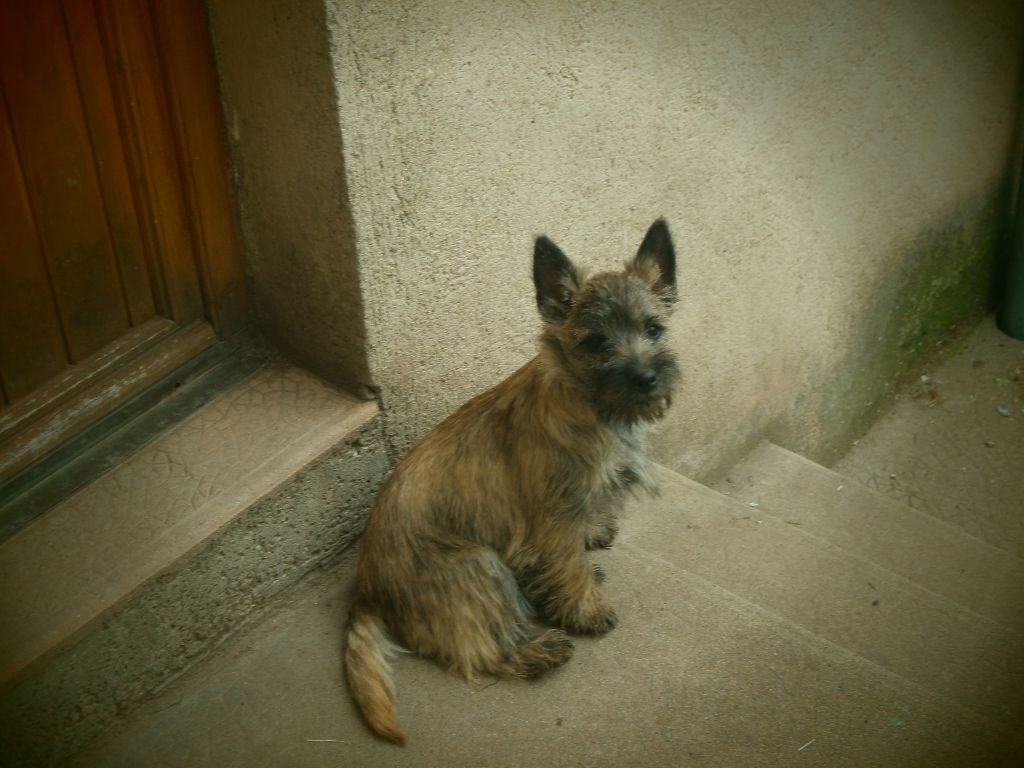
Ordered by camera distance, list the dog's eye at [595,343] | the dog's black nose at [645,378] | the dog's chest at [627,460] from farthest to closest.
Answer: the dog's chest at [627,460] → the dog's eye at [595,343] → the dog's black nose at [645,378]

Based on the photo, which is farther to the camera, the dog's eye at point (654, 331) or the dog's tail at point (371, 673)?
the dog's eye at point (654, 331)

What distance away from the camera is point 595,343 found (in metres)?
3.34

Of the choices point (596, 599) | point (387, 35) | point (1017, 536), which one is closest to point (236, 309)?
point (387, 35)

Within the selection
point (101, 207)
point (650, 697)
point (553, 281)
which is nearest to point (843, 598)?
point (650, 697)

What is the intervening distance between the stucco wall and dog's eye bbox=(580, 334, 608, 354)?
0.70m

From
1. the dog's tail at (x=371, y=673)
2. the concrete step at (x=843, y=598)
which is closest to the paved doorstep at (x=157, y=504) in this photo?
the dog's tail at (x=371, y=673)

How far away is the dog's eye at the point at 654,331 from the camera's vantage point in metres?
3.39

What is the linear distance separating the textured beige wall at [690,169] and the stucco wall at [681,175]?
1cm

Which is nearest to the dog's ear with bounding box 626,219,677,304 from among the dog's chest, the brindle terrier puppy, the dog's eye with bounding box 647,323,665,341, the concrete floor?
the brindle terrier puppy

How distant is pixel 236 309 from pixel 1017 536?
4.27 meters

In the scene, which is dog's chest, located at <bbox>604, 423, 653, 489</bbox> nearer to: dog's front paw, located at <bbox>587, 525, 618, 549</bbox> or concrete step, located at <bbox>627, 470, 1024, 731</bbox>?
dog's front paw, located at <bbox>587, 525, 618, 549</bbox>

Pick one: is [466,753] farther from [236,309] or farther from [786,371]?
[786,371]

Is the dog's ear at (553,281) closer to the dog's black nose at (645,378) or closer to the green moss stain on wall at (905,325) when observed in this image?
the dog's black nose at (645,378)

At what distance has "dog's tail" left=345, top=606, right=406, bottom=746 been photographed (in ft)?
10.1
